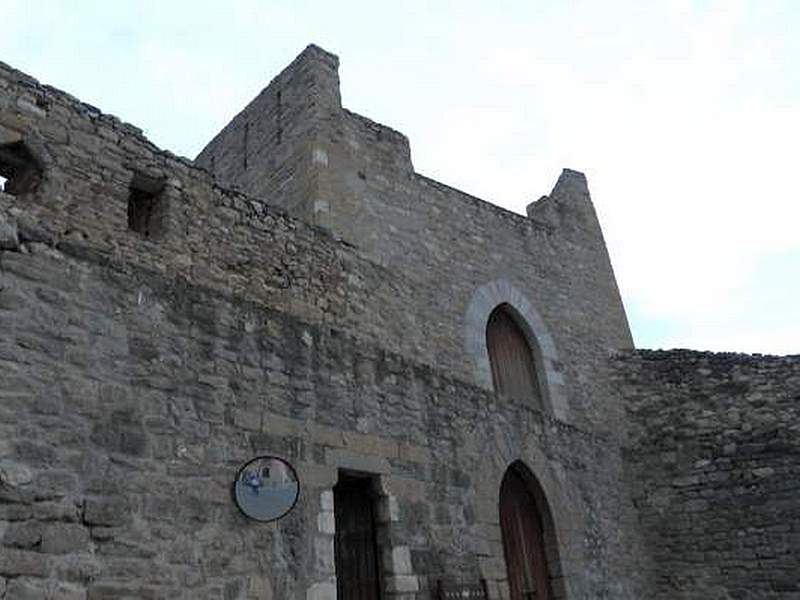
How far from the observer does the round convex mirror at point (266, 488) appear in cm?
492

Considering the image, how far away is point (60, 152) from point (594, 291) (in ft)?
29.0

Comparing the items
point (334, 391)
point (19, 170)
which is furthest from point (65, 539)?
point (19, 170)

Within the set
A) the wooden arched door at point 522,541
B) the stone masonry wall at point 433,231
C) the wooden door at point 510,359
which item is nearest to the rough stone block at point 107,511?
the wooden arched door at point 522,541

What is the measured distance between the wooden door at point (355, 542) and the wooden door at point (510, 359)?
431cm

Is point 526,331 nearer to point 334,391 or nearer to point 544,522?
point 544,522

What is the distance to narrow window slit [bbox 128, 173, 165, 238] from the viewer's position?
647 centimetres

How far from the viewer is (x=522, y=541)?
25.8ft

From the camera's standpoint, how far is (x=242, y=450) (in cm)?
507

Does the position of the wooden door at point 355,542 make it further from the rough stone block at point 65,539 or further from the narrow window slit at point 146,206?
the narrow window slit at point 146,206

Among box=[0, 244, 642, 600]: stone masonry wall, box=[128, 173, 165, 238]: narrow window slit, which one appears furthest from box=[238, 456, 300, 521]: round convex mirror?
box=[128, 173, 165, 238]: narrow window slit

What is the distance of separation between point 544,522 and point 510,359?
292 centimetres

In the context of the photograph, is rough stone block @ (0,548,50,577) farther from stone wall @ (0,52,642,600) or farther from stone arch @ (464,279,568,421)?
stone arch @ (464,279,568,421)

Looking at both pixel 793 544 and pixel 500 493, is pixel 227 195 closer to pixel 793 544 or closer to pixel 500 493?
pixel 500 493

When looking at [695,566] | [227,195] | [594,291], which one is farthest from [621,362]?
[227,195]
